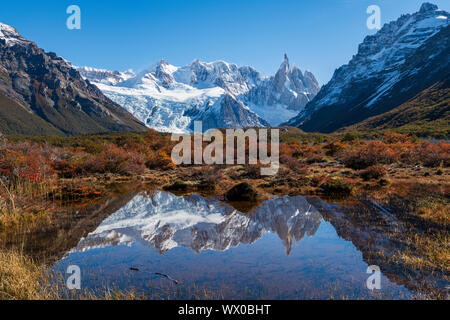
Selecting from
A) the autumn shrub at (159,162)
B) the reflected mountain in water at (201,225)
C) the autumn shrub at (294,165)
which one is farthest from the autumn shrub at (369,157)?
the autumn shrub at (159,162)

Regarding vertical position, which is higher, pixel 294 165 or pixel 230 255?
pixel 294 165

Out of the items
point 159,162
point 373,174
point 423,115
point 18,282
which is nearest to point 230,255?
point 18,282

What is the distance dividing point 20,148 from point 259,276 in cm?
2435

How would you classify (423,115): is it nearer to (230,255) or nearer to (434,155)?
(434,155)

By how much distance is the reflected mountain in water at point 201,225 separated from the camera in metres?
9.80

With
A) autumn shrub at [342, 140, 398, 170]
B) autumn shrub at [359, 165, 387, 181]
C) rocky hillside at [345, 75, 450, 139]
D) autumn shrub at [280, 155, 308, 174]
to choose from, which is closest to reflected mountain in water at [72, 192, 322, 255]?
autumn shrub at [359, 165, 387, 181]

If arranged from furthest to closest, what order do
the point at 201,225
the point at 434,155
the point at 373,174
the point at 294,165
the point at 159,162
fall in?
the point at 159,162 → the point at 294,165 → the point at 434,155 → the point at 373,174 → the point at 201,225

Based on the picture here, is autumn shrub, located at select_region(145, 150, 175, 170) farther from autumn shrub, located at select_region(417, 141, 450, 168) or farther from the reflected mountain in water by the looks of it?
autumn shrub, located at select_region(417, 141, 450, 168)

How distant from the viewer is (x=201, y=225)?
39.0 ft

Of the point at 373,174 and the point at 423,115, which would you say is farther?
the point at 423,115

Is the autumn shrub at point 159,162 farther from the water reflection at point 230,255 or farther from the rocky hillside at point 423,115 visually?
the rocky hillside at point 423,115

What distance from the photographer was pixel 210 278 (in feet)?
22.8

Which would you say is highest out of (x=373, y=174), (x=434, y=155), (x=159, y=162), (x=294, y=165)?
(x=434, y=155)

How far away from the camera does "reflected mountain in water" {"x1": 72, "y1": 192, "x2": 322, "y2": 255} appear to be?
9.80 metres
